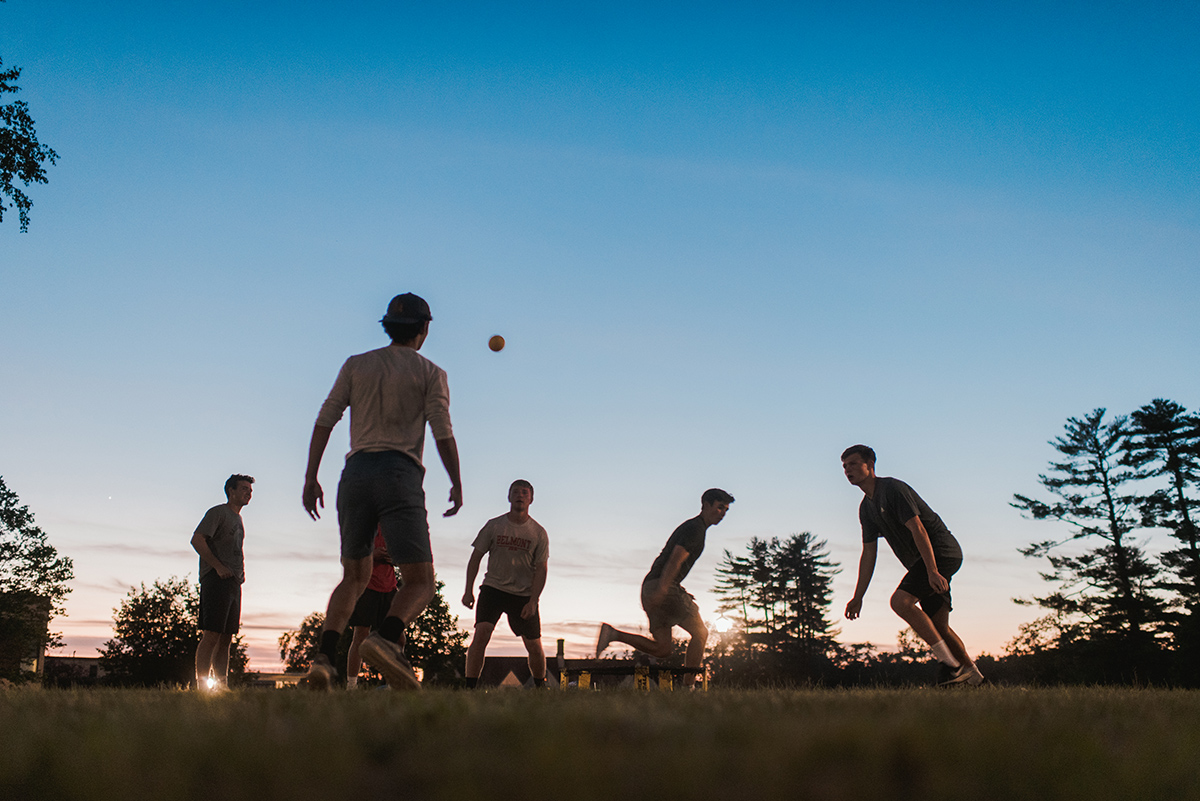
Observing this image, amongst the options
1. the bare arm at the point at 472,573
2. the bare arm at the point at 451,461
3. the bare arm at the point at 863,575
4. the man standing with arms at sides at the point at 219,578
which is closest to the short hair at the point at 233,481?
the man standing with arms at sides at the point at 219,578

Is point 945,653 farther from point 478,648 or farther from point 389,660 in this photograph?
point 389,660

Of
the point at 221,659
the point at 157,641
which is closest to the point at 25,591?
the point at 157,641

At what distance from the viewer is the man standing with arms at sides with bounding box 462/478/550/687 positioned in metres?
9.59

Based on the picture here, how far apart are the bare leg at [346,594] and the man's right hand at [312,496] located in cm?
45

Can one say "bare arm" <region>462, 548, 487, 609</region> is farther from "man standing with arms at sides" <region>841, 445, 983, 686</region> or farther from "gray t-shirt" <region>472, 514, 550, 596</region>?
"man standing with arms at sides" <region>841, 445, 983, 686</region>

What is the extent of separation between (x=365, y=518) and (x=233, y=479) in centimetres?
459

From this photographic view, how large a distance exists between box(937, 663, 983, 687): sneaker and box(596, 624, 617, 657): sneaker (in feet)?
15.0

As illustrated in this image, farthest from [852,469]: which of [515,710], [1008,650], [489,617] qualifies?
[1008,650]

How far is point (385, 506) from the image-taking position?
5.70 m

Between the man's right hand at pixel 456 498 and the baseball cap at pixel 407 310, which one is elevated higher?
the baseball cap at pixel 407 310

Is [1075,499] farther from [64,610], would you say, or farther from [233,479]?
[64,610]

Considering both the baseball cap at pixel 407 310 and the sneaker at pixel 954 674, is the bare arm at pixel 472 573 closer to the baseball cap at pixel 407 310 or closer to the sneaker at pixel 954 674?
the baseball cap at pixel 407 310

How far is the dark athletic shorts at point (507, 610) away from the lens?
9.60 m

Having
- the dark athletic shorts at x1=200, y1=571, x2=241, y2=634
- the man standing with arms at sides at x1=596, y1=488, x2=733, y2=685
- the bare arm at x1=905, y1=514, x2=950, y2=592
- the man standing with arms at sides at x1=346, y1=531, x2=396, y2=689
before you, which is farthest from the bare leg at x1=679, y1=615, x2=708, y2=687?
the dark athletic shorts at x1=200, y1=571, x2=241, y2=634
